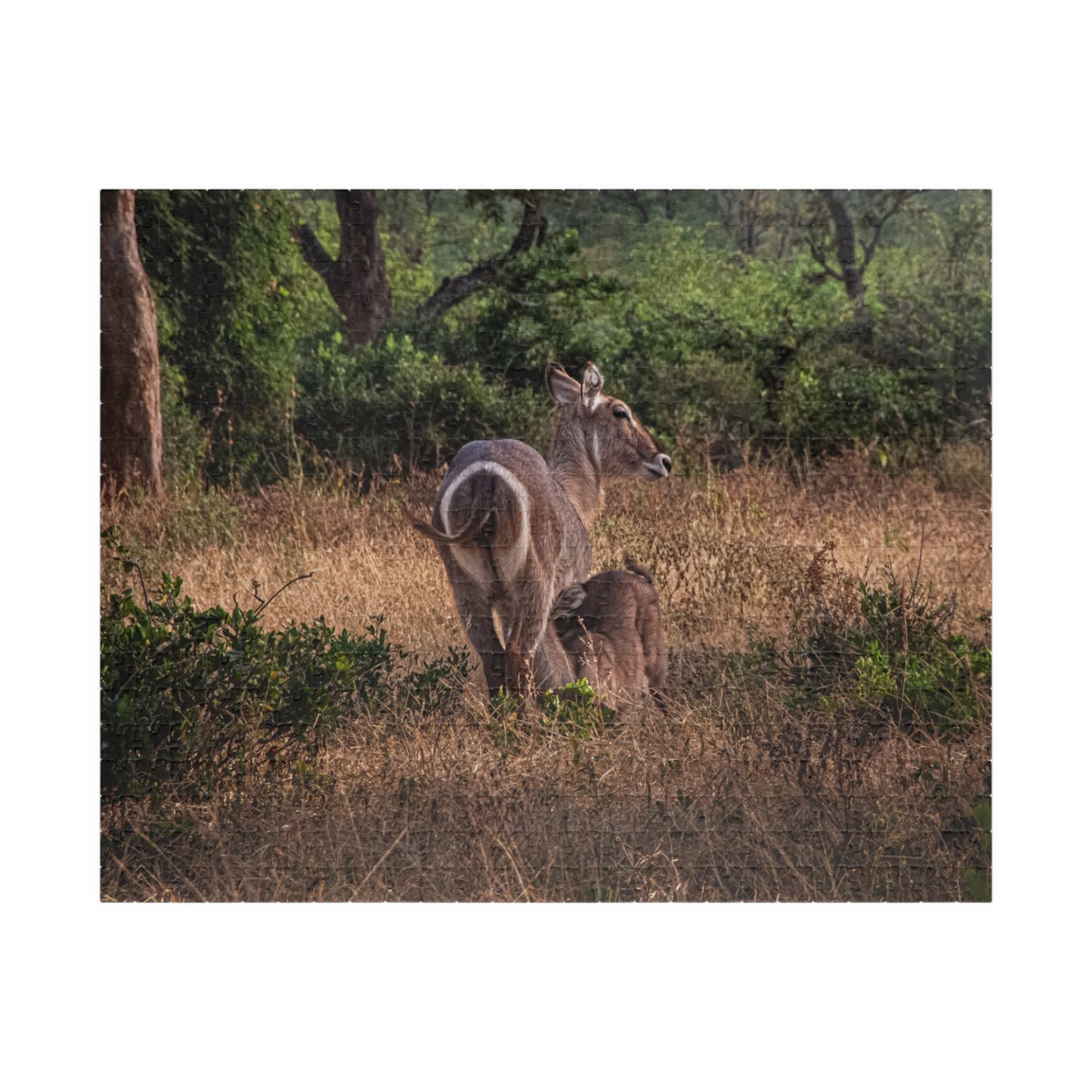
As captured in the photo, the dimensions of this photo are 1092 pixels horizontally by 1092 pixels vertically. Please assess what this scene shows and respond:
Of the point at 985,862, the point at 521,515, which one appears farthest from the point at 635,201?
the point at 985,862

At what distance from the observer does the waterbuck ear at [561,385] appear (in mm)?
6812

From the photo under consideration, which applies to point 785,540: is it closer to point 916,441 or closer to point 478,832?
point 916,441

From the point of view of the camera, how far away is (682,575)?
22.9 feet

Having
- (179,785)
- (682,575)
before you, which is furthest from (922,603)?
(179,785)

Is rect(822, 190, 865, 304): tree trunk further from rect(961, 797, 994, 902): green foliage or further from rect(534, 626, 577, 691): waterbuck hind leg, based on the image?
rect(961, 797, 994, 902): green foliage

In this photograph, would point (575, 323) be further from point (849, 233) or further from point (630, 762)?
point (630, 762)

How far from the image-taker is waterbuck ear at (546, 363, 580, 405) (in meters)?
6.81

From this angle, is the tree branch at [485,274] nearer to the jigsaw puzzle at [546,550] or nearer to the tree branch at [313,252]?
the jigsaw puzzle at [546,550]

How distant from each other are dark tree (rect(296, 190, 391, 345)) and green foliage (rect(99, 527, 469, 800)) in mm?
1471

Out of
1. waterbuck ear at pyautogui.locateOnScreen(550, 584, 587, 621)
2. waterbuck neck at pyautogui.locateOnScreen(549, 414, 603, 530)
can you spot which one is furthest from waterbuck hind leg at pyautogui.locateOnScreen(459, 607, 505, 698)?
waterbuck neck at pyautogui.locateOnScreen(549, 414, 603, 530)

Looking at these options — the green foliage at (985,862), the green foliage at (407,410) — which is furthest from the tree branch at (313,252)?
the green foliage at (985,862)

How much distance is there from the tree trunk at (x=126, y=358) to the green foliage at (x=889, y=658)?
3100 mm

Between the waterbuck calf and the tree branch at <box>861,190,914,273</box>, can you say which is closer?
the tree branch at <box>861,190,914,273</box>

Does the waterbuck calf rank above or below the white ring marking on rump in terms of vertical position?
below
